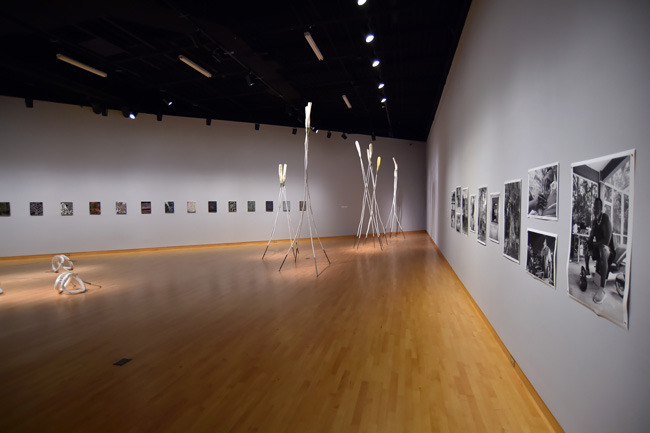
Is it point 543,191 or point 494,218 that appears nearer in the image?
point 543,191

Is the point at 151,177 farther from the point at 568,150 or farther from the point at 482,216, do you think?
the point at 568,150

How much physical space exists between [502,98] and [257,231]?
11.6m

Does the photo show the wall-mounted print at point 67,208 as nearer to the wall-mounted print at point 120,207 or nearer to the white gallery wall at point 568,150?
the wall-mounted print at point 120,207

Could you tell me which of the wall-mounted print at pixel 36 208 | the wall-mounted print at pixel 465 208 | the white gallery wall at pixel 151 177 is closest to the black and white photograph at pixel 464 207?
the wall-mounted print at pixel 465 208

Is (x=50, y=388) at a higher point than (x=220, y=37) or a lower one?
lower

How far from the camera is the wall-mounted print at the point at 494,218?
12.6 ft

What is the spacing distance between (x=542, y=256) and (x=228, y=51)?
730 cm

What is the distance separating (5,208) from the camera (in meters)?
10.9

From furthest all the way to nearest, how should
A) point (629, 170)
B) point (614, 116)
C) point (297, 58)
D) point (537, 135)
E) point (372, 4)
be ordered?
point (297, 58)
point (372, 4)
point (537, 135)
point (614, 116)
point (629, 170)

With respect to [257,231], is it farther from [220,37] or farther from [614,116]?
[614,116]

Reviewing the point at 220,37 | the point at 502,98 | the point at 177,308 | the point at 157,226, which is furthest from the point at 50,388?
the point at 157,226

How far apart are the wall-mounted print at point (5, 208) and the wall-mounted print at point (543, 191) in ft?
46.2

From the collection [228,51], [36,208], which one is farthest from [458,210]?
[36,208]

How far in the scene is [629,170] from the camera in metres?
1.51
